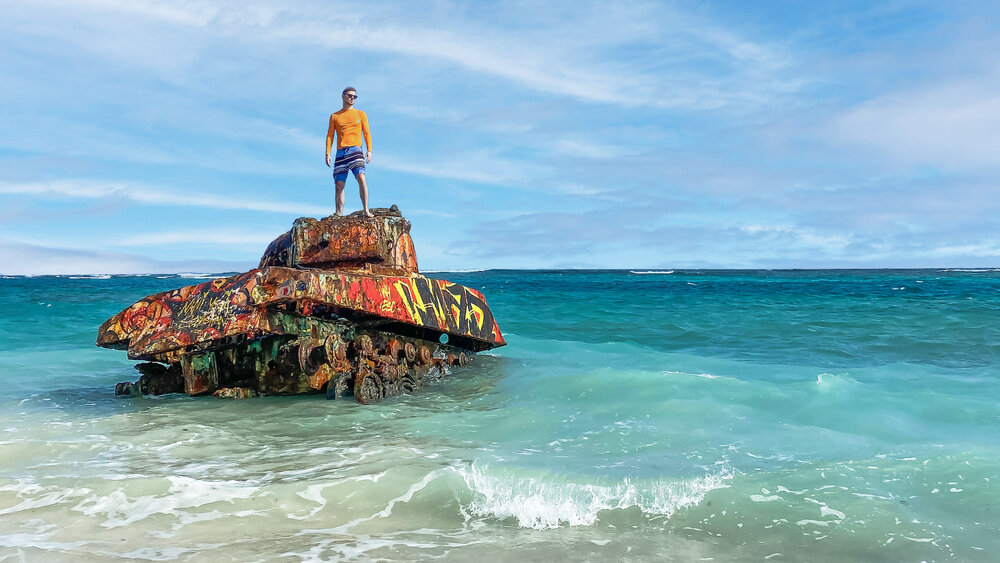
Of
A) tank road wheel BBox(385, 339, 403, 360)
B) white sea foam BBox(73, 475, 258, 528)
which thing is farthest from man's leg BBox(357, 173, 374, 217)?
white sea foam BBox(73, 475, 258, 528)

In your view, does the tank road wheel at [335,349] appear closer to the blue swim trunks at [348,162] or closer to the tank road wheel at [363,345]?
the tank road wheel at [363,345]

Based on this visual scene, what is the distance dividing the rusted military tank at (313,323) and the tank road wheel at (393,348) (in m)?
0.01

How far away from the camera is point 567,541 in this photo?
3.21 meters

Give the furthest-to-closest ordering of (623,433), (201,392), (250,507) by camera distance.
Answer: (201,392)
(623,433)
(250,507)

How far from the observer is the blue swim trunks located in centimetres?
786

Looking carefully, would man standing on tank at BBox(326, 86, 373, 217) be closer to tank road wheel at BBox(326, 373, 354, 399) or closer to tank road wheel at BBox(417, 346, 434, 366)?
tank road wheel at BBox(417, 346, 434, 366)

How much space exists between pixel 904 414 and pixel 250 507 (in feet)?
17.4

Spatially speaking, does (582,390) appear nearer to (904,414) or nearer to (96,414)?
(904,414)

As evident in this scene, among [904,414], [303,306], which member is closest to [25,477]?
[303,306]

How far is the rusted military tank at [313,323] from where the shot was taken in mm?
5938

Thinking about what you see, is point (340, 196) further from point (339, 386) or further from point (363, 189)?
point (339, 386)

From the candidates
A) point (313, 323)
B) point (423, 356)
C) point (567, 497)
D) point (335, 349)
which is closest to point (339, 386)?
point (335, 349)

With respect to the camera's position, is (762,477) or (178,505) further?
(762,477)

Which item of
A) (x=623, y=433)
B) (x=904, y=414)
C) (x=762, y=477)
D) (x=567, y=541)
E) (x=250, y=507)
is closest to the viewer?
(x=567, y=541)
